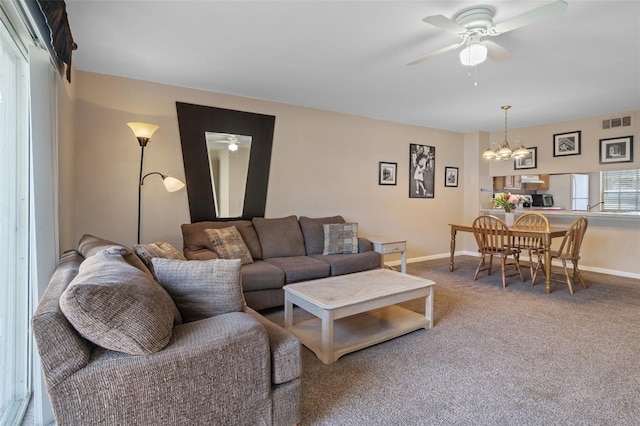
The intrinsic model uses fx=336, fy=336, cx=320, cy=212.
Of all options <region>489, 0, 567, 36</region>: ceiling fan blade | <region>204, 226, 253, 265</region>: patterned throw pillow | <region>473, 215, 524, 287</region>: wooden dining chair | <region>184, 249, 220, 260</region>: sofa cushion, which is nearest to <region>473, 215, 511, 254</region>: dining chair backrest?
<region>473, 215, 524, 287</region>: wooden dining chair

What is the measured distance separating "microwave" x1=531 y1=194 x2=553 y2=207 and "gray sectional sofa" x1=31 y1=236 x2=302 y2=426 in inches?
222

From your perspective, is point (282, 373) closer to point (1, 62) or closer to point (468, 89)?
point (1, 62)

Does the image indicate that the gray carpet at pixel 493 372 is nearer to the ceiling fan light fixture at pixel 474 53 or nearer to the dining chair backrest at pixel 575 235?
the dining chair backrest at pixel 575 235

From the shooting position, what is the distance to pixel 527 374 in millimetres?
2109

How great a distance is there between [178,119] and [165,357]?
303 centimetres

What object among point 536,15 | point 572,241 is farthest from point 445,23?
point 572,241

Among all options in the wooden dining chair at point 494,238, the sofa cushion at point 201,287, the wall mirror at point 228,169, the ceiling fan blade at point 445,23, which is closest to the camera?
the sofa cushion at point 201,287

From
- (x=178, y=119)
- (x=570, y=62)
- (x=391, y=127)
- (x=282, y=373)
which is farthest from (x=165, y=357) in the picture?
(x=391, y=127)

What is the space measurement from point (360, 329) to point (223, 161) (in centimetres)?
247

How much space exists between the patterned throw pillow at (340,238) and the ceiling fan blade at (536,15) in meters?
2.50

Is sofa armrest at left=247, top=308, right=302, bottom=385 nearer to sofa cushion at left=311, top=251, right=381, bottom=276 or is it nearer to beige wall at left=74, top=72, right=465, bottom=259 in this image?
sofa cushion at left=311, top=251, right=381, bottom=276

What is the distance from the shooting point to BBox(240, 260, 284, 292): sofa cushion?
3.04 m

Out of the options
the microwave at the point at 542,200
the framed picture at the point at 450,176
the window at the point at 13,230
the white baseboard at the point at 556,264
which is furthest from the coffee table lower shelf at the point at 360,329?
the microwave at the point at 542,200

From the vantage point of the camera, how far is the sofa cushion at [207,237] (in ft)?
11.2
